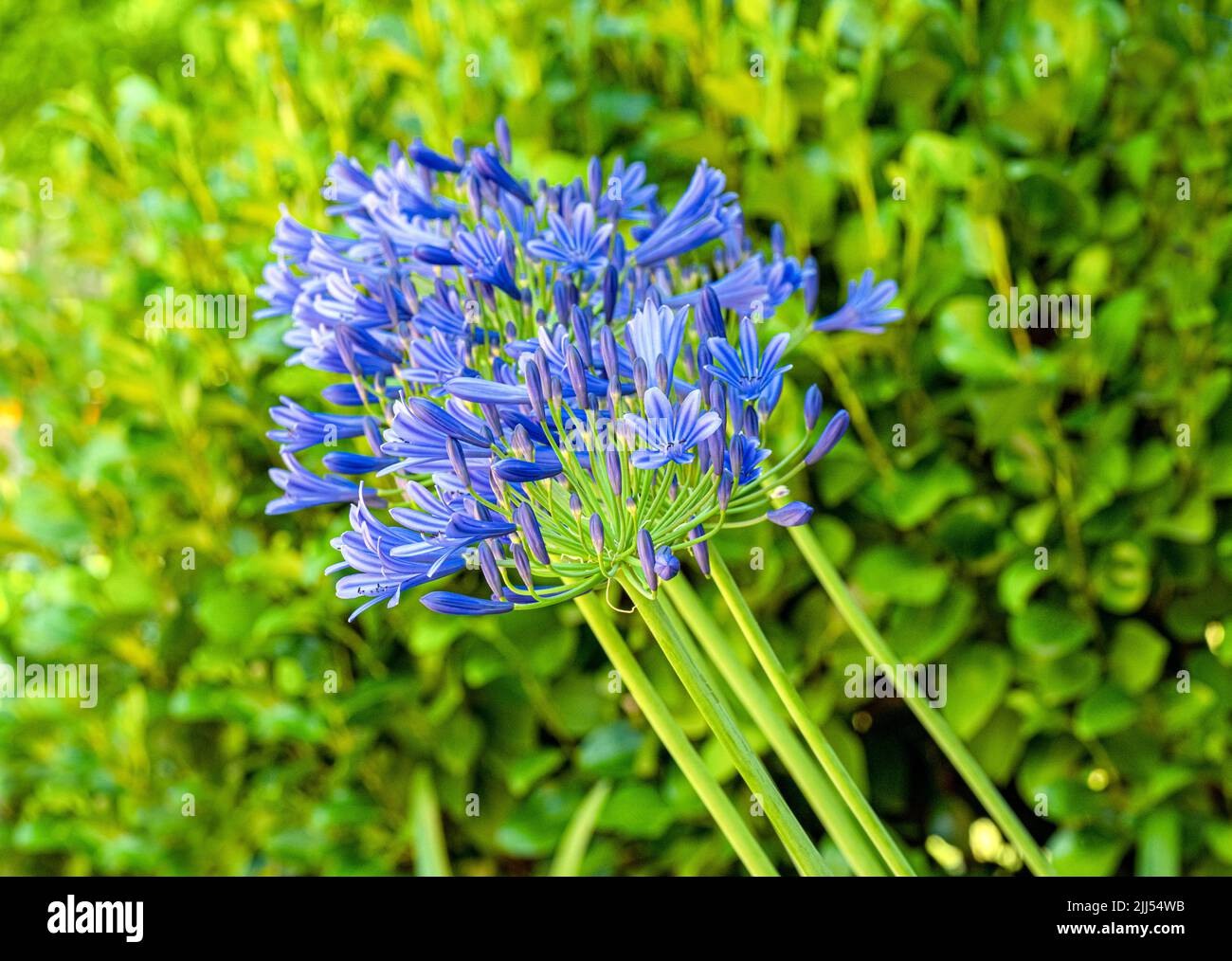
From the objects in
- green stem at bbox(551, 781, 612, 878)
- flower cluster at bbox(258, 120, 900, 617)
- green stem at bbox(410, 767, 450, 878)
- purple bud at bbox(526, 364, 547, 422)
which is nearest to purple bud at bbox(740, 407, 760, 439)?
flower cluster at bbox(258, 120, 900, 617)

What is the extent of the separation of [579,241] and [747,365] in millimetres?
130

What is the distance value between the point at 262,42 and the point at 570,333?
1210 mm

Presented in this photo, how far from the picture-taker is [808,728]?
659mm

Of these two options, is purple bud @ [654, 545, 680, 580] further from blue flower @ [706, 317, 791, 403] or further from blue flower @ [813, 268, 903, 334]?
blue flower @ [813, 268, 903, 334]

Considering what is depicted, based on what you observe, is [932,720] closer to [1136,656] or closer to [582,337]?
[582,337]

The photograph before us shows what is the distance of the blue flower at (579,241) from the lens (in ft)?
2.16

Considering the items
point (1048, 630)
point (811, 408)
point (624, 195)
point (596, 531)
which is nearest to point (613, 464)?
point (596, 531)

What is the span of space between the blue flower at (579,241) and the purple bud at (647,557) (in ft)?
0.60

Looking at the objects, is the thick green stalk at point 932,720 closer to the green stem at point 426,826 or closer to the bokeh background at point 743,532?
the bokeh background at point 743,532

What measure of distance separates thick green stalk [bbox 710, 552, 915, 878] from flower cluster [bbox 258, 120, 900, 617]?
0.15 feet

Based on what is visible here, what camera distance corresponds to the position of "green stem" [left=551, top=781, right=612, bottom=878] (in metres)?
1.25

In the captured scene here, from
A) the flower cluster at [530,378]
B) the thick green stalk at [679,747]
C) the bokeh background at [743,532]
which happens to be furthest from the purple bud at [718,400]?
the bokeh background at [743,532]

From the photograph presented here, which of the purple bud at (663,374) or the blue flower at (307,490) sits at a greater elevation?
the purple bud at (663,374)

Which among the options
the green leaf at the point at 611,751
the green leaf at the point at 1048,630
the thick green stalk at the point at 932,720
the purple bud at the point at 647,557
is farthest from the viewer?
the green leaf at the point at 611,751
